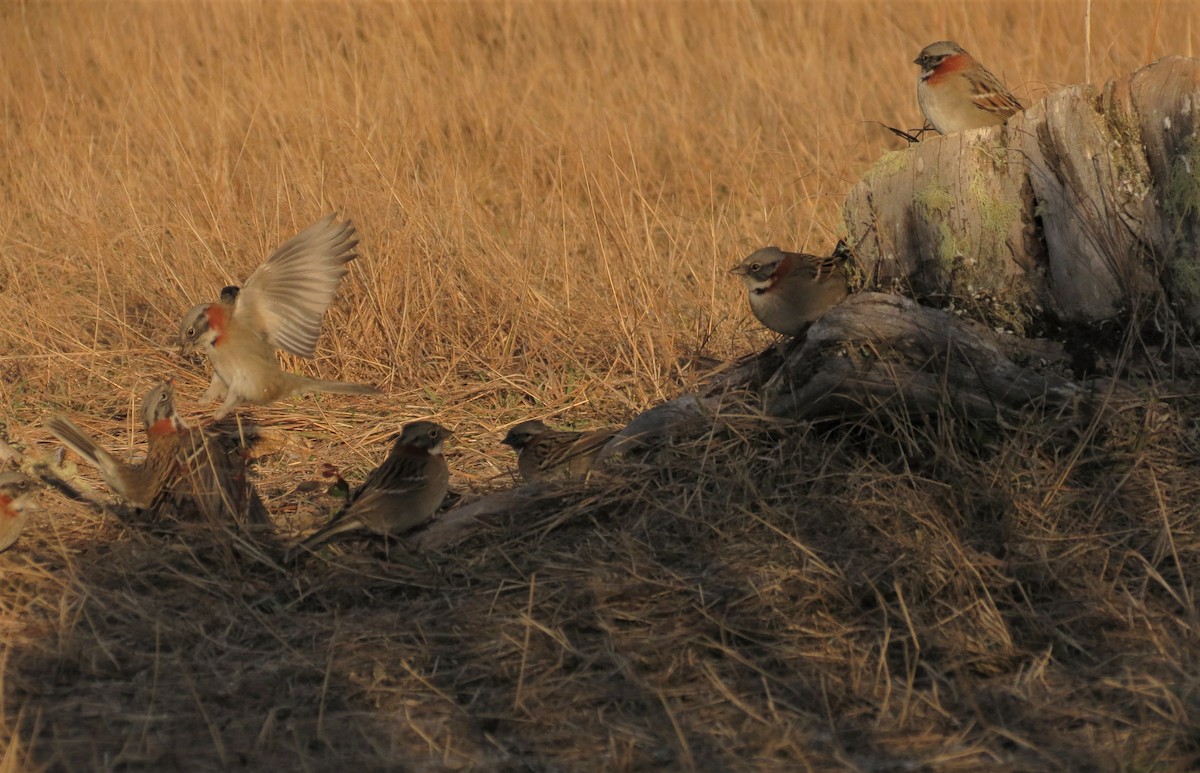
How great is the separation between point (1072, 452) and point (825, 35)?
31.0ft

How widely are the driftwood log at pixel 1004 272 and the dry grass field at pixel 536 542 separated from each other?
0.17 meters

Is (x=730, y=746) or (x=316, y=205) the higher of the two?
(x=316, y=205)

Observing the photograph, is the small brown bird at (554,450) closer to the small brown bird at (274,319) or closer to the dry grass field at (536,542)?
the dry grass field at (536,542)

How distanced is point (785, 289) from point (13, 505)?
310 centimetres

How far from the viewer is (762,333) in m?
7.61

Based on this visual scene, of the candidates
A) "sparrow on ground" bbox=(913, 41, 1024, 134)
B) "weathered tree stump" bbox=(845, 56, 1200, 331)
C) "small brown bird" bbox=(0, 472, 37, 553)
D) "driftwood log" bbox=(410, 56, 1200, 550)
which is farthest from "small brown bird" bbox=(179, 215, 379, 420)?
"sparrow on ground" bbox=(913, 41, 1024, 134)

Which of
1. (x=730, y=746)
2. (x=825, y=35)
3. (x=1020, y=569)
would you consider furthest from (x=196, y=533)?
(x=825, y=35)

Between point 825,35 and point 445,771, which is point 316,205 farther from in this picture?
point 825,35

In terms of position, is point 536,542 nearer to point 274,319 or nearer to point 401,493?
point 401,493

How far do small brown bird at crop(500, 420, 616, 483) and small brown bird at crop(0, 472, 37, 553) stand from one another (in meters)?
1.85

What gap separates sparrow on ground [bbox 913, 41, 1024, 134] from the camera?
6.61 m

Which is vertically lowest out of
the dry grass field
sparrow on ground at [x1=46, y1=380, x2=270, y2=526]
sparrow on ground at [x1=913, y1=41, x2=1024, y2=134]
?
the dry grass field

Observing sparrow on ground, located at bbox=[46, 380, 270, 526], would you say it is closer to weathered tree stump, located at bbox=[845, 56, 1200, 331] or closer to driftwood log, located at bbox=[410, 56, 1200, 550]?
driftwood log, located at bbox=[410, 56, 1200, 550]

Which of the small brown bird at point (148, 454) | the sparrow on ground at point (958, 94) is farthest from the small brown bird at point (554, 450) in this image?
the sparrow on ground at point (958, 94)
